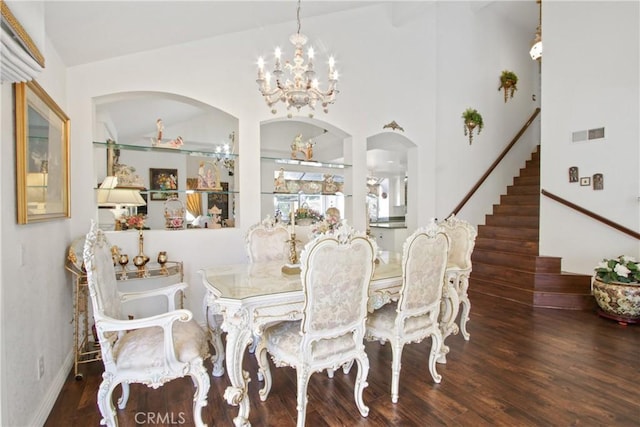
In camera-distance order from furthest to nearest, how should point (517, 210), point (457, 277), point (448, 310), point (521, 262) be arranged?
point (517, 210)
point (521, 262)
point (457, 277)
point (448, 310)

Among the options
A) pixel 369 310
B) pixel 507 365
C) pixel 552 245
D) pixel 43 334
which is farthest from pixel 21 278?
pixel 552 245

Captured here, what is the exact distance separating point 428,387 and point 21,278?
2.64m

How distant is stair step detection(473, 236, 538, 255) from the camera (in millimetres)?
4844

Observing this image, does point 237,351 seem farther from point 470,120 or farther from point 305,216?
point 470,120

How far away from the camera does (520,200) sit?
5.98 m

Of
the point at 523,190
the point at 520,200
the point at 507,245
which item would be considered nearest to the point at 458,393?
the point at 507,245

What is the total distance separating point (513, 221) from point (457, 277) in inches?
135

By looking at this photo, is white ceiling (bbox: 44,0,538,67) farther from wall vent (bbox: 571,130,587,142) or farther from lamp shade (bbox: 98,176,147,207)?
wall vent (bbox: 571,130,587,142)

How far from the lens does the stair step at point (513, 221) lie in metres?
5.37

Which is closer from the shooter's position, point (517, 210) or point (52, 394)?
point (52, 394)

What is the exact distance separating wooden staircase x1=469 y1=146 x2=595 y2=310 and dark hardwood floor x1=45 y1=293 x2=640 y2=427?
1047mm

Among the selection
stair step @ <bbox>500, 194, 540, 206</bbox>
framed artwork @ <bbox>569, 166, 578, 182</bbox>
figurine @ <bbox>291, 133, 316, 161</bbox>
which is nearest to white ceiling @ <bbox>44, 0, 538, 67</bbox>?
figurine @ <bbox>291, 133, 316, 161</bbox>

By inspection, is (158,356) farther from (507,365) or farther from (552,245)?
(552,245)

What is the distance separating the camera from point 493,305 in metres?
4.16
